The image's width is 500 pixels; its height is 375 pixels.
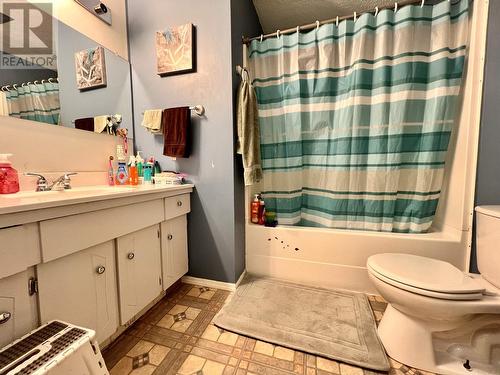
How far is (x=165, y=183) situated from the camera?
1.37m

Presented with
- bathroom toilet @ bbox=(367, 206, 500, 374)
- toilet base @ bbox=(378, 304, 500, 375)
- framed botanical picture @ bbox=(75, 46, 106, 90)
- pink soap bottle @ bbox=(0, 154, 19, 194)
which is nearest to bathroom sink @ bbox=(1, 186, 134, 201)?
pink soap bottle @ bbox=(0, 154, 19, 194)

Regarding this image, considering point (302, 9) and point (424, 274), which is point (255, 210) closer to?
point (424, 274)

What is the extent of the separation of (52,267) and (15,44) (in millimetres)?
1081

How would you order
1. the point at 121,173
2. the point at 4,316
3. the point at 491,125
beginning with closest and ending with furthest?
the point at 4,316 < the point at 491,125 < the point at 121,173

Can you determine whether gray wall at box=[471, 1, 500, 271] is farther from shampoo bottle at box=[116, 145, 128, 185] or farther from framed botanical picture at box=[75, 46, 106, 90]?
framed botanical picture at box=[75, 46, 106, 90]

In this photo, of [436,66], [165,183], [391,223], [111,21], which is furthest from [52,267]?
[436,66]

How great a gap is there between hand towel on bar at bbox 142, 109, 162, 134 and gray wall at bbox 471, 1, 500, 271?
1.96 metres

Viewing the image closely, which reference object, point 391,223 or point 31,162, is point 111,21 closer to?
point 31,162

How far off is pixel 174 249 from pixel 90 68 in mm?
1290

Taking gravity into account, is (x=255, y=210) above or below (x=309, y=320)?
above

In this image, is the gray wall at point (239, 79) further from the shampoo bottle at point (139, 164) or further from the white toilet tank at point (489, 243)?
the white toilet tank at point (489, 243)

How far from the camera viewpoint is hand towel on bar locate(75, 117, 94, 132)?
1263 mm

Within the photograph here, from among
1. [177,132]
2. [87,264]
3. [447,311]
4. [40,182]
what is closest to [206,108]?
[177,132]

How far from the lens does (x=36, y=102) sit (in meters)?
1.05
